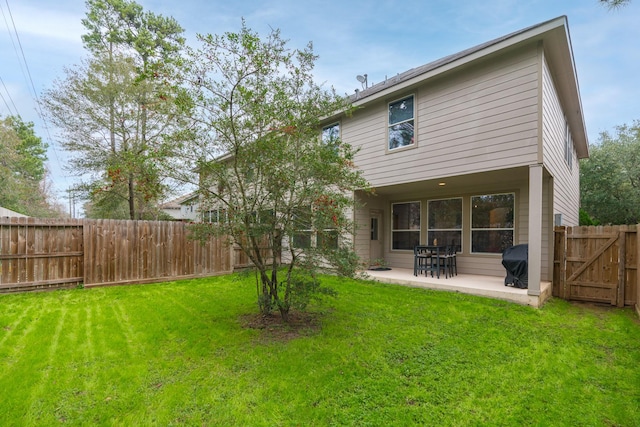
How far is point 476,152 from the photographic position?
591 cm

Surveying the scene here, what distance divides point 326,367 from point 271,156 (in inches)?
96.0

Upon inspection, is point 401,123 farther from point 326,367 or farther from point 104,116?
point 104,116

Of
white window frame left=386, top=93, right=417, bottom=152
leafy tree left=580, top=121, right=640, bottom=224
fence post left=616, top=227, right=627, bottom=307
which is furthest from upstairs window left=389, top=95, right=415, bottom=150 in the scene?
leafy tree left=580, top=121, right=640, bottom=224

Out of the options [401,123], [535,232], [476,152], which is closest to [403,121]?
[401,123]

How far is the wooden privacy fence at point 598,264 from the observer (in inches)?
208

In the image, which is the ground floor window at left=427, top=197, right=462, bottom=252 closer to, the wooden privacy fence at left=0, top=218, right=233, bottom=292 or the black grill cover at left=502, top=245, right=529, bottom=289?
the black grill cover at left=502, top=245, right=529, bottom=289

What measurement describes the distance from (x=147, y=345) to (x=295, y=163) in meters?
2.77

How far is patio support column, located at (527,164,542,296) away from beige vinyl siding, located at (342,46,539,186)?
1.39 feet

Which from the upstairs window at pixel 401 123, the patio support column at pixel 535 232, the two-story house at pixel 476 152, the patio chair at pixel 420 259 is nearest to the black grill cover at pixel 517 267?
the two-story house at pixel 476 152

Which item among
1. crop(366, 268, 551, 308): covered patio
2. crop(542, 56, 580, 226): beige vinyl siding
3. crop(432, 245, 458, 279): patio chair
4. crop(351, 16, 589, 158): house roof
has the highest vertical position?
crop(351, 16, 589, 158): house roof

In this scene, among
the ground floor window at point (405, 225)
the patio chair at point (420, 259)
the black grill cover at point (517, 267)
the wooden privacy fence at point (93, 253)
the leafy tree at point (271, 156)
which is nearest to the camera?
the leafy tree at point (271, 156)

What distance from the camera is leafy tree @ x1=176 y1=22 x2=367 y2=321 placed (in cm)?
356

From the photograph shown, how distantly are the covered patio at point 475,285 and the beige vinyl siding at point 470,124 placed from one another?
2.31m

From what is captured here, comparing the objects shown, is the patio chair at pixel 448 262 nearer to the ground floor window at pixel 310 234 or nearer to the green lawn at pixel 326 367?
the green lawn at pixel 326 367
